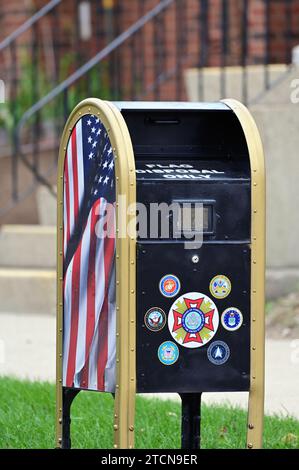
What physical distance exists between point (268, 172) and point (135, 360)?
448cm

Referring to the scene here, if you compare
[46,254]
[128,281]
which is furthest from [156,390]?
[46,254]

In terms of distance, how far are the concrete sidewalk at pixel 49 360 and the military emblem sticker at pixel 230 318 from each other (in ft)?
4.92

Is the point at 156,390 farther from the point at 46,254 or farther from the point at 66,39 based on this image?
the point at 66,39

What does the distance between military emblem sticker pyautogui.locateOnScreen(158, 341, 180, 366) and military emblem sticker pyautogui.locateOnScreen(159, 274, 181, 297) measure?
0.57 ft

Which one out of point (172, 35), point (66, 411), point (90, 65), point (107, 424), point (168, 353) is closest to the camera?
point (168, 353)


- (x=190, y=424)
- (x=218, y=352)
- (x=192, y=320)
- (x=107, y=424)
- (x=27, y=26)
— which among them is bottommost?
(x=107, y=424)

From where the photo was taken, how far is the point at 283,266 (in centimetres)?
853

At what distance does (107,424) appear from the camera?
5379mm

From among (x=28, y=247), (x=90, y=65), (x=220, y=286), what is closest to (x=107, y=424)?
(x=220, y=286)

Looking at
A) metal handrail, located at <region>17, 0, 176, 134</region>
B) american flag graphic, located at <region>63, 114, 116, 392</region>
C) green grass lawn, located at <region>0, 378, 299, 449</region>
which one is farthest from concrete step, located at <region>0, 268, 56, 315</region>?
american flag graphic, located at <region>63, 114, 116, 392</region>

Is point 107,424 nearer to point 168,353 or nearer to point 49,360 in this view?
point 168,353

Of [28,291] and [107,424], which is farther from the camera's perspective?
[28,291]

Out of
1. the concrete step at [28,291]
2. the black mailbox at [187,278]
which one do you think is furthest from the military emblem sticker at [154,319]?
the concrete step at [28,291]

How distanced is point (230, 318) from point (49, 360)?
129 inches
